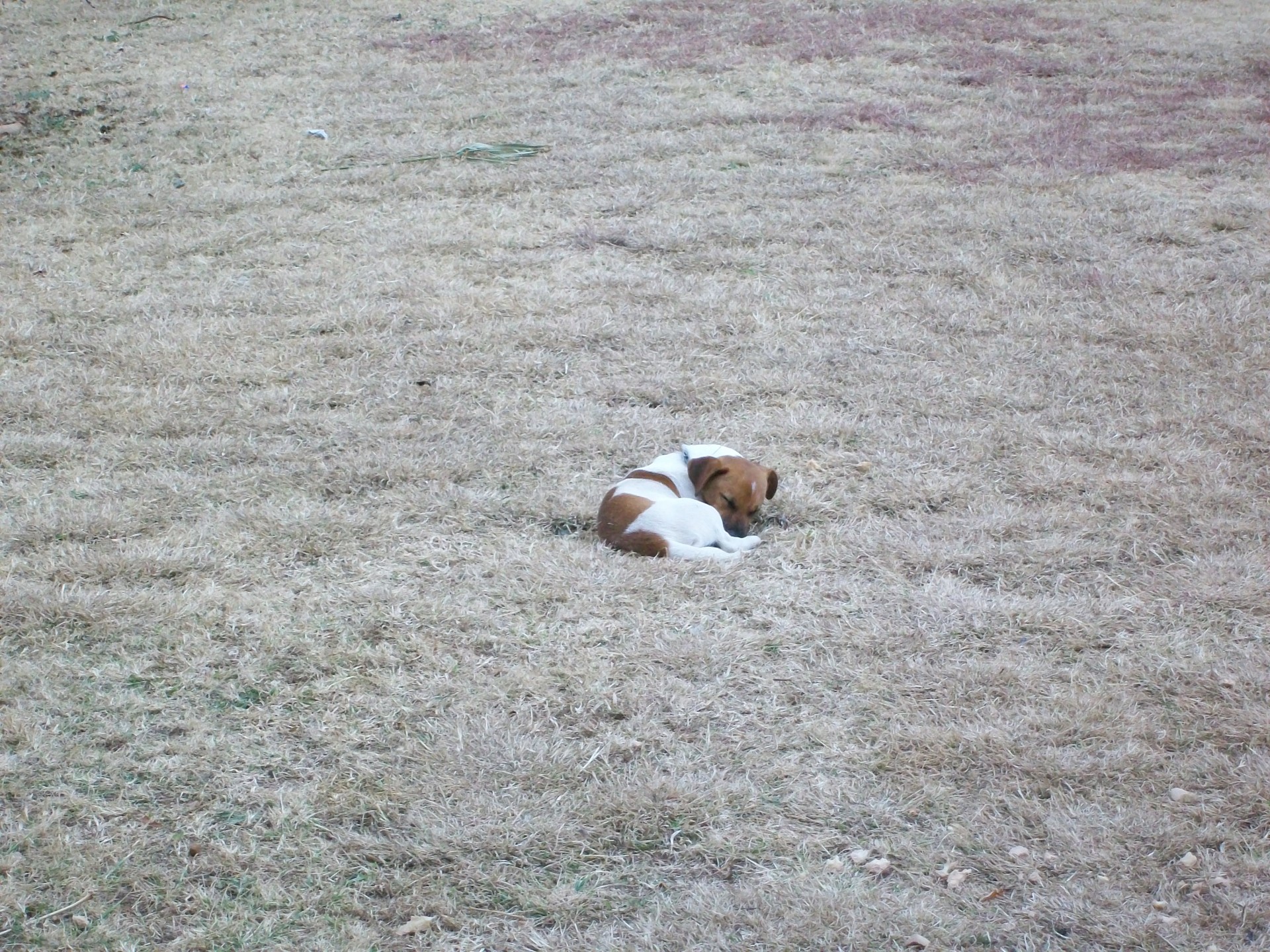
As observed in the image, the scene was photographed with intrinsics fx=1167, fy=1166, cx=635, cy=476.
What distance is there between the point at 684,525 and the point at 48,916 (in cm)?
195

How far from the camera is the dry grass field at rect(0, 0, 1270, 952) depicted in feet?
8.01

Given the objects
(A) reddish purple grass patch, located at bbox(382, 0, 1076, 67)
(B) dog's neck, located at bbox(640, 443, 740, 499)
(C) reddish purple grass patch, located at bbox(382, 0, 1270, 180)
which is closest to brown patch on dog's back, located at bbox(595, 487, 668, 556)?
(B) dog's neck, located at bbox(640, 443, 740, 499)

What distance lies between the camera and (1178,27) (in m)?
11.0

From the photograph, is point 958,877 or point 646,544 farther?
point 646,544

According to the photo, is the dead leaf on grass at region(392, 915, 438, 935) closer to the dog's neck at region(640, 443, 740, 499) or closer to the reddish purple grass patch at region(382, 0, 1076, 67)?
the dog's neck at region(640, 443, 740, 499)

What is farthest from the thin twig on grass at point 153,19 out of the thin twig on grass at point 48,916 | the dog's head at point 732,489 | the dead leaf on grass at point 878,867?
the dead leaf on grass at point 878,867

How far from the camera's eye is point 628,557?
354 centimetres

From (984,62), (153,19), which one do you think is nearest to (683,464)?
(984,62)

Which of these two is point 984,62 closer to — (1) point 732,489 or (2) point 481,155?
(2) point 481,155

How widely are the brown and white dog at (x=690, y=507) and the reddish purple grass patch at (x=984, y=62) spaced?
4.31 metres

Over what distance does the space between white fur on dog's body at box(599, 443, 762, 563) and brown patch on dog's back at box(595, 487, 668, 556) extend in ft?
0.05

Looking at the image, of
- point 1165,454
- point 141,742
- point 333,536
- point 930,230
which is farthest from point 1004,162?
point 141,742

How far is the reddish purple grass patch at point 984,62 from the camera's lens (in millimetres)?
7828

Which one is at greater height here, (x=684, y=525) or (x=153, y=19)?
(x=153, y=19)
